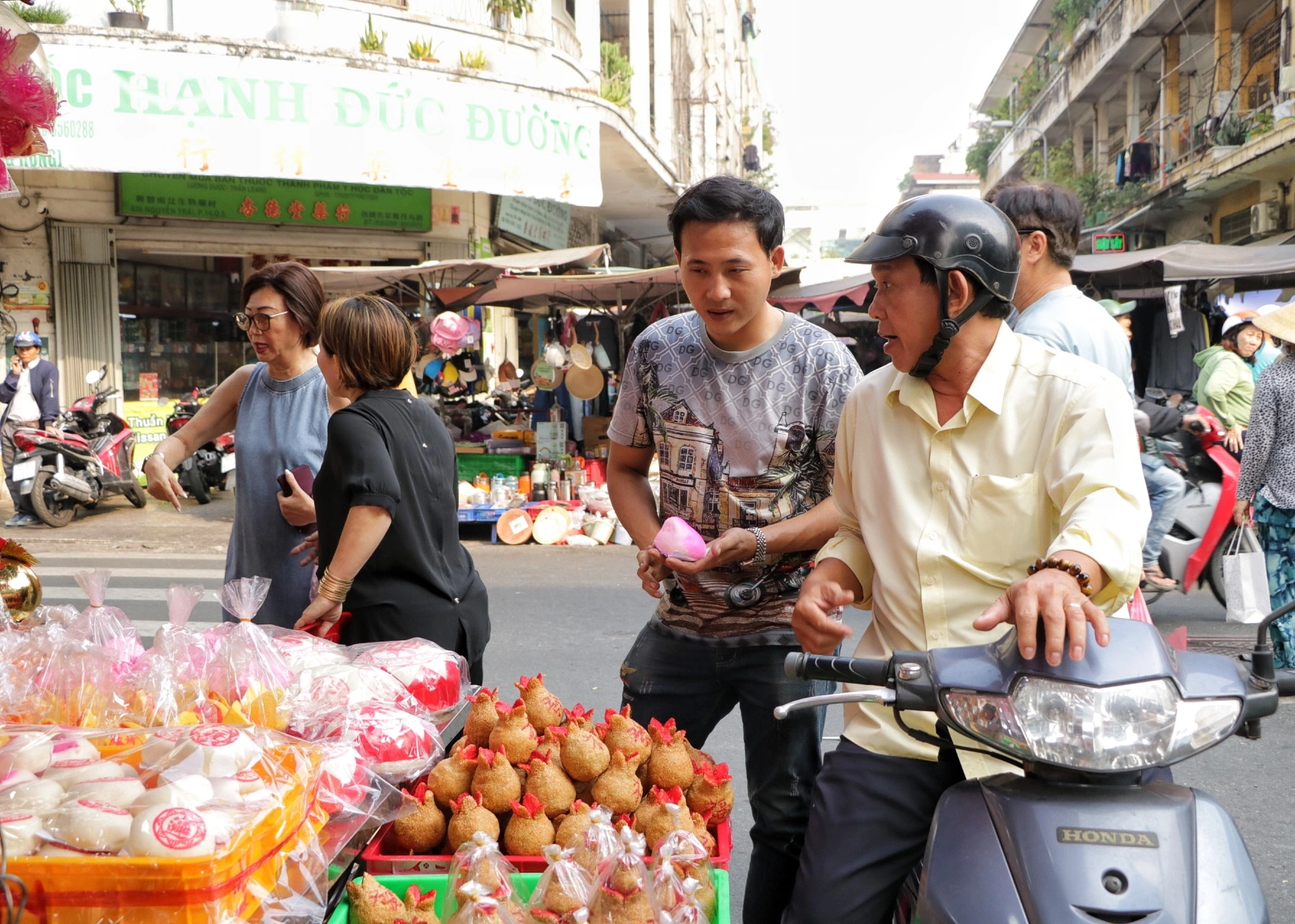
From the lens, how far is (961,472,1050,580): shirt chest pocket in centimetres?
172

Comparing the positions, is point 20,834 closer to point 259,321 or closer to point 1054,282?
point 259,321

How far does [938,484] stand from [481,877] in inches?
41.1

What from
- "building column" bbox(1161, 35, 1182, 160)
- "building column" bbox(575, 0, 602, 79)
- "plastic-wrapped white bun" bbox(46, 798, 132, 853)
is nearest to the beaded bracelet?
"plastic-wrapped white bun" bbox(46, 798, 132, 853)

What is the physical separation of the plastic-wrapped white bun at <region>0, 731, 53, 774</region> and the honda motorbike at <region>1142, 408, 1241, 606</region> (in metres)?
6.35

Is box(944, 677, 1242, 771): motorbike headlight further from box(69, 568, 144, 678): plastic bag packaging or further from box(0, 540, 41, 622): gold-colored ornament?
box(0, 540, 41, 622): gold-colored ornament

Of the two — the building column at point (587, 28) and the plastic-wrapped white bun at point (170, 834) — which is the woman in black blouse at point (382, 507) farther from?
the building column at point (587, 28)

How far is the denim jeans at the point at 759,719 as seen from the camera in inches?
93.8

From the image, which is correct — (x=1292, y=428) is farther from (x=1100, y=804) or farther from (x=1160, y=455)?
(x=1100, y=804)

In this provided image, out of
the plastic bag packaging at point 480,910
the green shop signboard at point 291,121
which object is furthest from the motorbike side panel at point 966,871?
the green shop signboard at point 291,121

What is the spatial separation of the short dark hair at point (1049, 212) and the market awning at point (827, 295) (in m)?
9.99

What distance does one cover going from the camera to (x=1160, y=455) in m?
6.83

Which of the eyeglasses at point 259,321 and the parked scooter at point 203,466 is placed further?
the parked scooter at point 203,466

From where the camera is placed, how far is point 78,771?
1693 mm

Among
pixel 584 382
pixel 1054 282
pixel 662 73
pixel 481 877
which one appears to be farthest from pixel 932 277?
pixel 662 73
